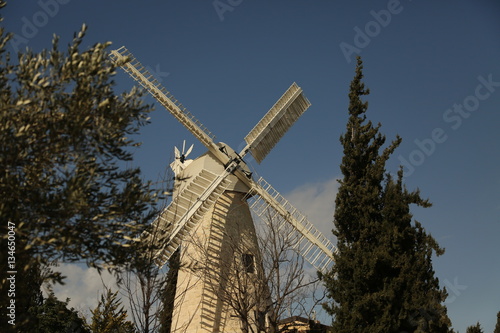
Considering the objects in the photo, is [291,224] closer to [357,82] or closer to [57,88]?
[357,82]

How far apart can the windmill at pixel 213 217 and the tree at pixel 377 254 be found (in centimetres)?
432

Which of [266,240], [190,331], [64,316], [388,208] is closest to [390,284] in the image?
[388,208]

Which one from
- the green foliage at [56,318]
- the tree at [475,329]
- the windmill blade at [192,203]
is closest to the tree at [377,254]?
the tree at [475,329]

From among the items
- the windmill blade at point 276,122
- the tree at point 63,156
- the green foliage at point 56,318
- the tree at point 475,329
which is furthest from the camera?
the windmill blade at point 276,122

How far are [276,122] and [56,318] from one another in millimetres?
16499

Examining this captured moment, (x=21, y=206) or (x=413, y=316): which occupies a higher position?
(x=21, y=206)

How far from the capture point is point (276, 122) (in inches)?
996

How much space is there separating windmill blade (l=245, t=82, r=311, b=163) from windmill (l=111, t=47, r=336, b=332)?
6cm

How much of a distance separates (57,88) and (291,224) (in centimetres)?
1588

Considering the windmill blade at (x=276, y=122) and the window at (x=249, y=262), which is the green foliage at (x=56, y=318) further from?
the windmill blade at (x=276, y=122)

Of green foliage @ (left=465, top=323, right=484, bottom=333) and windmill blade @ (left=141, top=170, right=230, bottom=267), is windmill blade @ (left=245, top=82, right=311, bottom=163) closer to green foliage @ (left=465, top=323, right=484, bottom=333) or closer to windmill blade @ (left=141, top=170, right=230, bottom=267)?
windmill blade @ (left=141, top=170, right=230, bottom=267)

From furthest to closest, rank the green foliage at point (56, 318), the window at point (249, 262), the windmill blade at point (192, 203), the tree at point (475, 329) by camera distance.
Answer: the green foliage at point (56, 318) → the window at point (249, 262) → the windmill blade at point (192, 203) → the tree at point (475, 329)

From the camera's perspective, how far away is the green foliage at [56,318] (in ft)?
77.1

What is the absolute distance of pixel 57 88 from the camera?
26.3 ft
